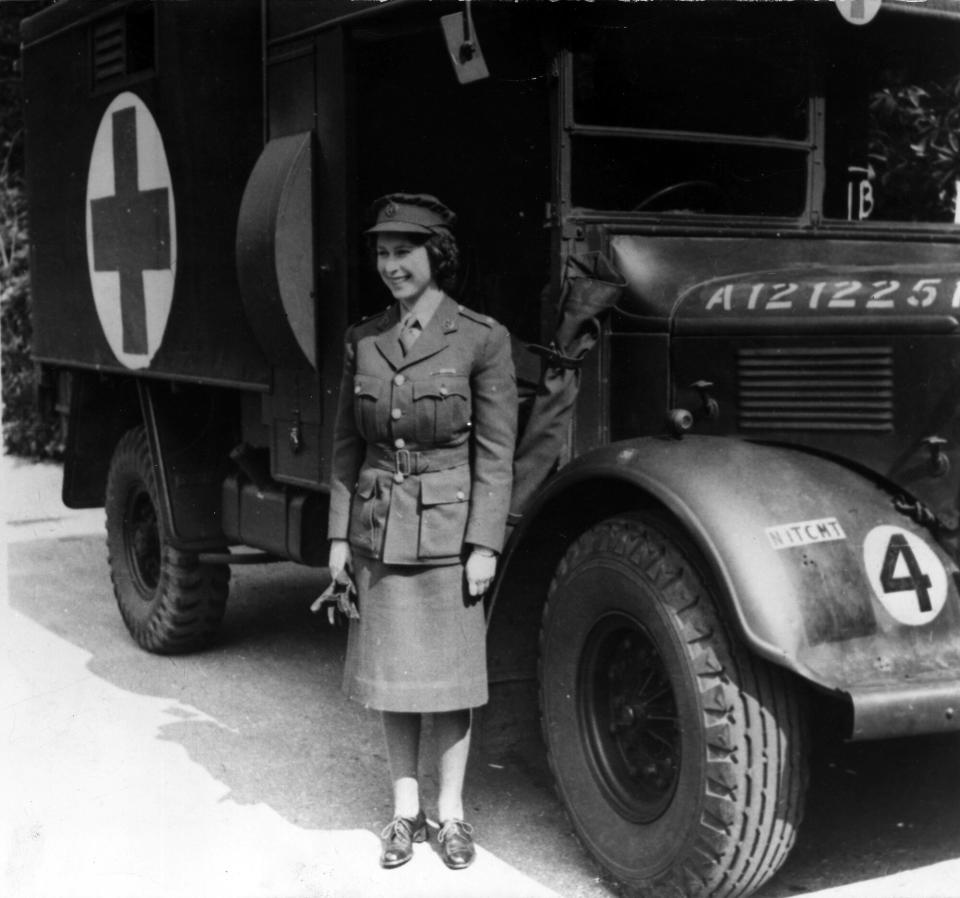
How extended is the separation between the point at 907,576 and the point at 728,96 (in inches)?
61.9

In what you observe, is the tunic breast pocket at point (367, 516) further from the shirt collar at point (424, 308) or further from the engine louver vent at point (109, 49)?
the engine louver vent at point (109, 49)

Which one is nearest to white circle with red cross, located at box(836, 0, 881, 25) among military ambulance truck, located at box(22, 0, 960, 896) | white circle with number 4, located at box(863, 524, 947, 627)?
military ambulance truck, located at box(22, 0, 960, 896)

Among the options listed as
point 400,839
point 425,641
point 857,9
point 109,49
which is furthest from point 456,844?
point 109,49

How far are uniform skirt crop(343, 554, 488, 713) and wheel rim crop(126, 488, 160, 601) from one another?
2529 millimetres

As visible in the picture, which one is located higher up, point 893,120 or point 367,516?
point 893,120

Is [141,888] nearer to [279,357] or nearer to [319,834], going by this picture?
[319,834]

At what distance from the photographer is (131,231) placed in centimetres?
534

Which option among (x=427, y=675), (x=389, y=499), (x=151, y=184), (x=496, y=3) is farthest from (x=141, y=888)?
(x=151, y=184)

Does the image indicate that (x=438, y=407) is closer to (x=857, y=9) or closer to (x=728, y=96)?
(x=728, y=96)

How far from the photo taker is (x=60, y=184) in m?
6.03

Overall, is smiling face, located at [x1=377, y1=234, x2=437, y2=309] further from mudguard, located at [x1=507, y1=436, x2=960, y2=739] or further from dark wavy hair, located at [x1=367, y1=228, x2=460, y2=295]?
mudguard, located at [x1=507, y1=436, x2=960, y2=739]

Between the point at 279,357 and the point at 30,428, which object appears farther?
the point at 30,428

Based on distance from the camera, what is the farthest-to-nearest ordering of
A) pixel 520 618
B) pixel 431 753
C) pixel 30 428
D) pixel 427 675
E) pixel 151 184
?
pixel 30 428 < pixel 151 184 < pixel 431 753 < pixel 520 618 < pixel 427 675

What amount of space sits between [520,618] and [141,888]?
1132mm
